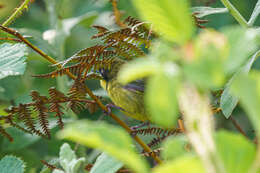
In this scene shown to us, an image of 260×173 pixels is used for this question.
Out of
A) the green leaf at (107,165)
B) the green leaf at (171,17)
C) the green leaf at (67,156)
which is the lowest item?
the green leaf at (107,165)

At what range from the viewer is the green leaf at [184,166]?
36 cm

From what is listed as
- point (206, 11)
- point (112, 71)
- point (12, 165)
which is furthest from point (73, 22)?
point (12, 165)

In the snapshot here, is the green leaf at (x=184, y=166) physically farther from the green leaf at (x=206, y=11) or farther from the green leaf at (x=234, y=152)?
the green leaf at (x=206, y=11)

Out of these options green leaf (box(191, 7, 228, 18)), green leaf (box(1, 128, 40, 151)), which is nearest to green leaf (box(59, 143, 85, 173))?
green leaf (box(191, 7, 228, 18))

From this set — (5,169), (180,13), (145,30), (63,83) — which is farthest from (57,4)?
(180,13)

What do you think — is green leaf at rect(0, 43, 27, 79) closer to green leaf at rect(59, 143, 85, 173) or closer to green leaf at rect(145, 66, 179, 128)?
green leaf at rect(59, 143, 85, 173)

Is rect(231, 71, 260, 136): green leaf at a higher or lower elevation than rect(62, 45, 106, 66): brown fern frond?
higher

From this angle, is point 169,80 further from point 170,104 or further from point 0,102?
point 0,102

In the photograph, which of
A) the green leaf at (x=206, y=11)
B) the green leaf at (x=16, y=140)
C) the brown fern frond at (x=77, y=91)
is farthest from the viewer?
the green leaf at (x=16, y=140)

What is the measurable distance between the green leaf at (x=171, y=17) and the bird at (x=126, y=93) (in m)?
1.89

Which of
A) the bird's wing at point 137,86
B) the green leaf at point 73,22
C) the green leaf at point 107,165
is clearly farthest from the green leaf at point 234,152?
the bird's wing at point 137,86

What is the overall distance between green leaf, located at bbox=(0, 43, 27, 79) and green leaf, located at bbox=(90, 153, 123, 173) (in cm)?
38

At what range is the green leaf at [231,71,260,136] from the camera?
37cm

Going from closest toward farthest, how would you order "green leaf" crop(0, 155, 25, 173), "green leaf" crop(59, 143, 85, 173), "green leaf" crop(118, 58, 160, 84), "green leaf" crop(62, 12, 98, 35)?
"green leaf" crop(118, 58, 160, 84) → "green leaf" crop(59, 143, 85, 173) → "green leaf" crop(0, 155, 25, 173) → "green leaf" crop(62, 12, 98, 35)
